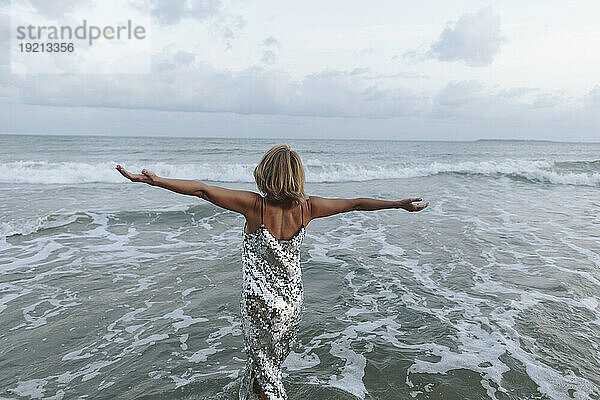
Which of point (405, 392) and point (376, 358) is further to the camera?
point (376, 358)

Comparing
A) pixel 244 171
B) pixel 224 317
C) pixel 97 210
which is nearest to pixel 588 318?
pixel 224 317

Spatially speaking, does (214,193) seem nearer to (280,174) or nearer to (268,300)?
(280,174)

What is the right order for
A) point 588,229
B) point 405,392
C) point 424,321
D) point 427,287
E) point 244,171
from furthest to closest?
point 244,171
point 588,229
point 427,287
point 424,321
point 405,392

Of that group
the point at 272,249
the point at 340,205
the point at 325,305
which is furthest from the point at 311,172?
the point at 272,249

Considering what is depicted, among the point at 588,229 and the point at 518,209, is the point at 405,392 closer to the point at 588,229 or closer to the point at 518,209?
the point at 588,229

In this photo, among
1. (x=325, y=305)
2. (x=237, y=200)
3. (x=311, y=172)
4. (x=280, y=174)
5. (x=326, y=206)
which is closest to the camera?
(x=280, y=174)

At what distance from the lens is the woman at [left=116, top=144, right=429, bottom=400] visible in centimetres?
263

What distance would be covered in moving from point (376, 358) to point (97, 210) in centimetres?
994

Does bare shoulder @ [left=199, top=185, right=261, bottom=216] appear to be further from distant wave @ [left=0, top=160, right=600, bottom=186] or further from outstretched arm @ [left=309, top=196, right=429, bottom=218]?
distant wave @ [left=0, top=160, right=600, bottom=186]

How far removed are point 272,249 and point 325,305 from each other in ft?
10.1

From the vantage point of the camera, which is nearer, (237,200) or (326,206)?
(237,200)

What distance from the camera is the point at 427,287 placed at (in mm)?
6297

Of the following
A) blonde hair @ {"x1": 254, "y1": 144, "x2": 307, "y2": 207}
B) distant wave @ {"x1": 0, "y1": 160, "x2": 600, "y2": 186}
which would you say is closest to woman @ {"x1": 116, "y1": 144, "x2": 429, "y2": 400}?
blonde hair @ {"x1": 254, "y1": 144, "x2": 307, "y2": 207}

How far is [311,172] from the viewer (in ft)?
78.0
